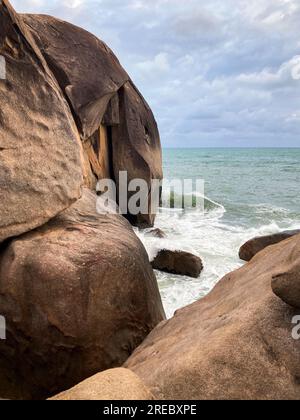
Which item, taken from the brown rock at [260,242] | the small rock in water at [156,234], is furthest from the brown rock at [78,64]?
the brown rock at [260,242]

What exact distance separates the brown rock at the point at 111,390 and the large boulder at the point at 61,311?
1.34 meters

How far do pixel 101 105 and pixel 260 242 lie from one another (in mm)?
4959

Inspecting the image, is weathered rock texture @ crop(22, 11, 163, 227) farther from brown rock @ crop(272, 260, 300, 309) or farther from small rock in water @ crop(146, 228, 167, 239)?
brown rock @ crop(272, 260, 300, 309)

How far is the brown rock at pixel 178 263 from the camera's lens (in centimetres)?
785

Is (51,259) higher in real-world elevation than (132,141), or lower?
lower

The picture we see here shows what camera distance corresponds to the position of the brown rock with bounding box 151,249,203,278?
7.85m

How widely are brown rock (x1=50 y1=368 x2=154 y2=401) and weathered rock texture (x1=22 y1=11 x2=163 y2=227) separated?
6630mm

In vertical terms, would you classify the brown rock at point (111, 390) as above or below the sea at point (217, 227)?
above

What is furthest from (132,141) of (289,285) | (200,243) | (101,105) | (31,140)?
(289,285)

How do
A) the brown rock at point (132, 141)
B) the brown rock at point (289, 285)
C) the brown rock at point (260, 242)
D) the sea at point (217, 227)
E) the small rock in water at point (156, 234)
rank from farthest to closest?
1. the brown rock at point (132, 141)
2. the small rock in water at point (156, 234)
3. the brown rock at point (260, 242)
4. the sea at point (217, 227)
5. the brown rock at point (289, 285)

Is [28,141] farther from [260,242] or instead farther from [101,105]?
[260,242]

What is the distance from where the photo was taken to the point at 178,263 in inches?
313

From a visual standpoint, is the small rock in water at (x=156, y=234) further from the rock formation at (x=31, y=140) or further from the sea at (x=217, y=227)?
the rock formation at (x=31, y=140)
